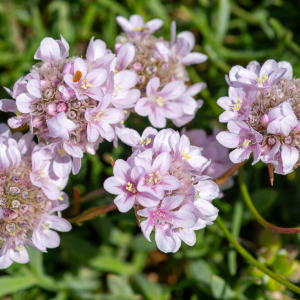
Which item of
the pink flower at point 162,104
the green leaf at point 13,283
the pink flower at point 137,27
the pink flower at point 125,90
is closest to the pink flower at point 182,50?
the pink flower at point 137,27

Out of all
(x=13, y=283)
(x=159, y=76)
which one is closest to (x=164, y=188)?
(x=159, y=76)

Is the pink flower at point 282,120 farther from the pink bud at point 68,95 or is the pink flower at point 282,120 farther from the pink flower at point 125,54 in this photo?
the pink bud at point 68,95

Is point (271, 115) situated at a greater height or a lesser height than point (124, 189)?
greater

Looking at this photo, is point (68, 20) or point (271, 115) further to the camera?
point (68, 20)

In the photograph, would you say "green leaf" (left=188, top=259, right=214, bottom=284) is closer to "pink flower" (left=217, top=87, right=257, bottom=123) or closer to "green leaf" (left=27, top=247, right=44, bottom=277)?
"green leaf" (left=27, top=247, right=44, bottom=277)

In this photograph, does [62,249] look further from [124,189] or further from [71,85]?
[71,85]

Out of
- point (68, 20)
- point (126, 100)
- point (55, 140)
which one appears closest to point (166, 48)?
point (126, 100)

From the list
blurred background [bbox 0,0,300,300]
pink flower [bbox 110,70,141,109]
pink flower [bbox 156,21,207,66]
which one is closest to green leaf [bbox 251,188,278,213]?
blurred background [bbox 0,0,300,300]
